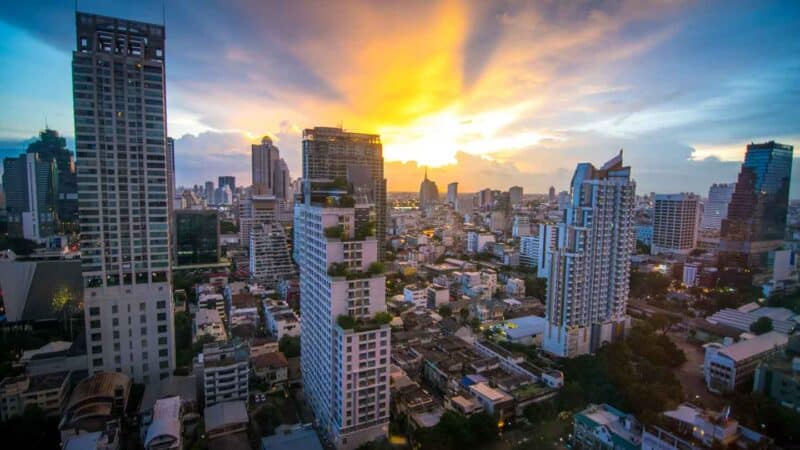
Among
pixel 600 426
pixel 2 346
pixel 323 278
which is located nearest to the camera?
pixel 600 426

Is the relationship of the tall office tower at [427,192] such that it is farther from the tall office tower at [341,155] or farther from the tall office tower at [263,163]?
the tall office tower at [341,155]

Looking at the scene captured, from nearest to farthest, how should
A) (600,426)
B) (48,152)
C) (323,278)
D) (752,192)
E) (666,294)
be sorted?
(600,426)
(323,278)
(752,192)
(666,294)
(48,152)

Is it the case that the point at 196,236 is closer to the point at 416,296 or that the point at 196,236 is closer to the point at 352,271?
the point at 416,296

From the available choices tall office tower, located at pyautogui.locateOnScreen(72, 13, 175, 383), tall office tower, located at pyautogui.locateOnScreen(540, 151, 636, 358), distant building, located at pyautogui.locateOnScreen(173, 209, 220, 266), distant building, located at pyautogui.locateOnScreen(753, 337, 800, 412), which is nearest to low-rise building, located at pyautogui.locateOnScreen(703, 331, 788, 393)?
distant building, located at pyautogui.locateOnScreen(753, 337, 800, 412)

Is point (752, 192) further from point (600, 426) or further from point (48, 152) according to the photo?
point (48, 152)

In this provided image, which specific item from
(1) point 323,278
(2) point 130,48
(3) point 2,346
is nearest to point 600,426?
(1) point 323,278

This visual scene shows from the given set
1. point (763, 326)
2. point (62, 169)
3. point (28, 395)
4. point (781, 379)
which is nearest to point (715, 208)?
point (763, 326)
